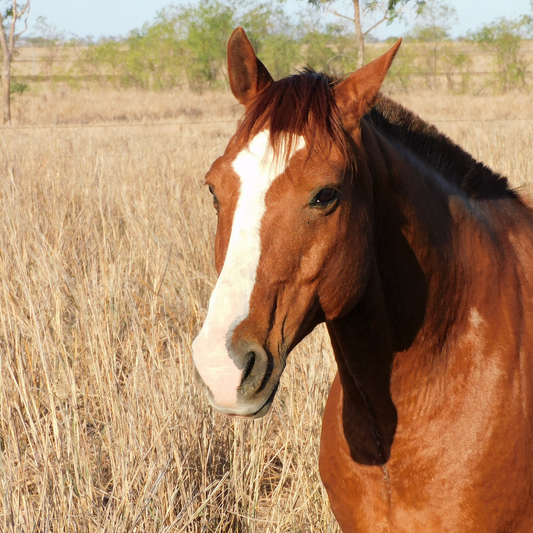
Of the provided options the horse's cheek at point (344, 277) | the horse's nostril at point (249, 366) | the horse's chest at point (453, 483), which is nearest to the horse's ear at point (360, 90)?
the horse's cheek at point (344, 277)

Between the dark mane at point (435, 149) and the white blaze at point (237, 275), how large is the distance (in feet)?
1.99

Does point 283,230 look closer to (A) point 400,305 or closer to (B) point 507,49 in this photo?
(A) point 400,305

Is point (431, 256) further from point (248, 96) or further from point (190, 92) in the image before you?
point (190, 92)

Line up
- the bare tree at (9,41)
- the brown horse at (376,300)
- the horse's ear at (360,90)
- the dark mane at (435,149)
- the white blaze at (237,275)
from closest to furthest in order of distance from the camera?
1. the white blaze at (237,275)
2. the brown horse at (376,300)
3. the horse's ear at (360,90)
4. the dark mane at (435,149)
5. the bare tree at (9,41)

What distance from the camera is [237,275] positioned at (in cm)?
130

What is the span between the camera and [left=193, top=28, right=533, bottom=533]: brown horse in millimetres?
1344

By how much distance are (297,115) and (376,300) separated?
0.54 m

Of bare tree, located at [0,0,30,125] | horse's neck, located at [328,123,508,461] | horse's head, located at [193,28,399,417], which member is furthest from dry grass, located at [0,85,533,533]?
bare tree, located at [0,0,30,125]

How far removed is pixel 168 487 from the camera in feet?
6.74

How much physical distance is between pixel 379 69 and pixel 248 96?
0.41 m

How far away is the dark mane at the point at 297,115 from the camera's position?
142 cm

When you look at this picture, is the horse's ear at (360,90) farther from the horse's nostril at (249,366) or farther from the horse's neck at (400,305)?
the horse's nostril at (249,366)

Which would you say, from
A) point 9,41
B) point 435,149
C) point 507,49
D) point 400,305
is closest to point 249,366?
point 400,305

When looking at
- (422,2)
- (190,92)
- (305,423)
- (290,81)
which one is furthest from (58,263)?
(190,92)
